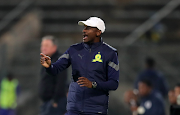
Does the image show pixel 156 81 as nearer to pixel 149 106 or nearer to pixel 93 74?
pixel 149 106

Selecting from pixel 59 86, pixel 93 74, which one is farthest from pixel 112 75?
pixel 59 86

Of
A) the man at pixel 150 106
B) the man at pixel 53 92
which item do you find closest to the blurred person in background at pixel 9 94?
the man at pixel 150 106

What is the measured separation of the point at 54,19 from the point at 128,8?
3.98 metres

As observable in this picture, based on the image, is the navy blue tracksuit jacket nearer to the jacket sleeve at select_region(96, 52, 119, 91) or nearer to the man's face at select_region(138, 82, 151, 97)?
the jacket sleeve at select_region(96, 52, 119, 91)

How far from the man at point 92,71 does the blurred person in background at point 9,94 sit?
8.72 meters

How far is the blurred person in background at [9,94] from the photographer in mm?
13191

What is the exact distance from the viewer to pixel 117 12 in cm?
2012

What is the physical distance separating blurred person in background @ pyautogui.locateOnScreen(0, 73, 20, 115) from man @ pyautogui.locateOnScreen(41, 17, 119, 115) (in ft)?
28.6

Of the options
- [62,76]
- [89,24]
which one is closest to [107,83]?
[89,24]

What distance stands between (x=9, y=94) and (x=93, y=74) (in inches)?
357

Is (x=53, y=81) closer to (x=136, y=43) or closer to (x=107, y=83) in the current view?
(x=107, y=83)

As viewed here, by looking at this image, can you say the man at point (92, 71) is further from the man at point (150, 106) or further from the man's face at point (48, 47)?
the man at point (150, 106)

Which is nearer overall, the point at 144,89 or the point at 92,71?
the point at 92,71

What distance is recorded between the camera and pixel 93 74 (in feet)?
15.6
